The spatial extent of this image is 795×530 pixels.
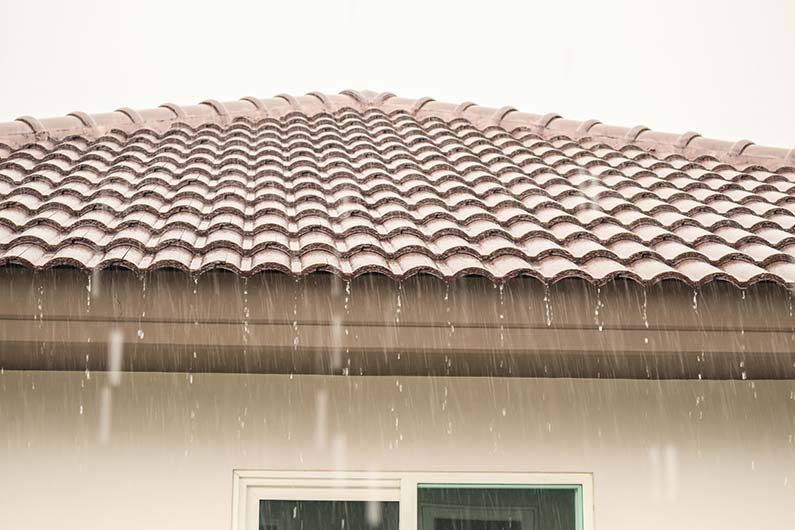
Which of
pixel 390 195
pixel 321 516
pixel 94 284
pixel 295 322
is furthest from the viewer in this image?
pixel 390 195

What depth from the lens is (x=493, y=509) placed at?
459cm

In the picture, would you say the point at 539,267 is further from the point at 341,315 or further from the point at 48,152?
the point at 48,152

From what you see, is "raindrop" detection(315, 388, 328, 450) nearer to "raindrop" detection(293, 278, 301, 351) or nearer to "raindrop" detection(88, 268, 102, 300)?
"raindrop" detection(293, 278, 301, 351)

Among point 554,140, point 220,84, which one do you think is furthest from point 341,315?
point 220,84

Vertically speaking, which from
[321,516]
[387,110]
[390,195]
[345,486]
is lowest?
[321,516]

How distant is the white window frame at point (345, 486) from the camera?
4.50 metres

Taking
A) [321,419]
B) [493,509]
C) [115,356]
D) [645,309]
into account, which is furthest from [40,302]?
[645,309]

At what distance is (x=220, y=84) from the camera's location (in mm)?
49156

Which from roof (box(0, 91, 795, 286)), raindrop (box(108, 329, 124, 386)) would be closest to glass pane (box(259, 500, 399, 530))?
raindrop (box(108, 329, 124, 386))

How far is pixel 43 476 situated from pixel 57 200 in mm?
1317

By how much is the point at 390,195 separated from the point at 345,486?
5.20ft

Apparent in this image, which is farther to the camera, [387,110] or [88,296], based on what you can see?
[387,110]

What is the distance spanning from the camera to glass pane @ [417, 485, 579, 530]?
15.0 feet

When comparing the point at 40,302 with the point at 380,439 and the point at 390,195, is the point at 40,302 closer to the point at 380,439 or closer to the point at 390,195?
the point at 380,439
